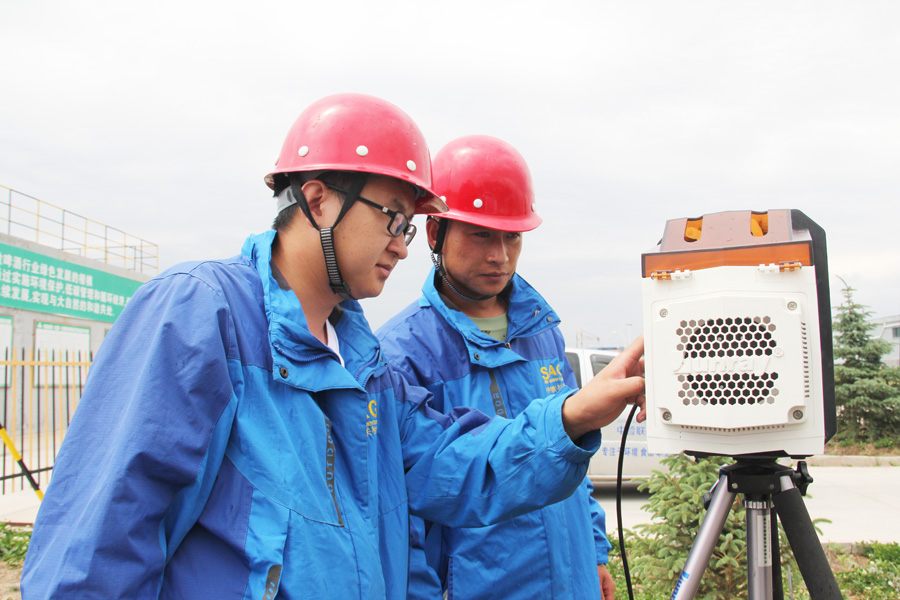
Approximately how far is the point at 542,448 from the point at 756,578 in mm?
539

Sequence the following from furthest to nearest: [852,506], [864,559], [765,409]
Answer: [852,506], [864,559], [765,409]

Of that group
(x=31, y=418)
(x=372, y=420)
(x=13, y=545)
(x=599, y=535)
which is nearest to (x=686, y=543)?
(x=599, y=535)

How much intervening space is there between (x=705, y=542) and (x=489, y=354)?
93cm

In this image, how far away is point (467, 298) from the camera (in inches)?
97.9

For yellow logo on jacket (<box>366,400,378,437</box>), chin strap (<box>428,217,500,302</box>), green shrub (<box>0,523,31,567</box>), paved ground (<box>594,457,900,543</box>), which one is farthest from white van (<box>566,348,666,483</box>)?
yellow logo on jacket (<box>366,400,378,437</box>)

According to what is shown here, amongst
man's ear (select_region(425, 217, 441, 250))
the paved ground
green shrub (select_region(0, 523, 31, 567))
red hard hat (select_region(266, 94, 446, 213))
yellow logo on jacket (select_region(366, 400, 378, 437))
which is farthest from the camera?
the paved ground

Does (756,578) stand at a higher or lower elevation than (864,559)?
higher

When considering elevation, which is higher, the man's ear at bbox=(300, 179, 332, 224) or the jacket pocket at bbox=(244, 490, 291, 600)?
the man's ear at bbox=(300, 179, 332, 224)

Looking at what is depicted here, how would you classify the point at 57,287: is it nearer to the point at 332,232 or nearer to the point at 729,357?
the point at 332,232

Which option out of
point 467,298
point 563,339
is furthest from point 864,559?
point 467,298

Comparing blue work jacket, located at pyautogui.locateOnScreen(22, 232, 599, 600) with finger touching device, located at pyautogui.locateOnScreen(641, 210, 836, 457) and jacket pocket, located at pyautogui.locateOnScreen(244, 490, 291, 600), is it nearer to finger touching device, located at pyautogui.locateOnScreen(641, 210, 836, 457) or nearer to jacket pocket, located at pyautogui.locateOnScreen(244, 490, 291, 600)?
jacket pocket, located at pyautogui.locateOnScreen(244, 490, 291, 600)

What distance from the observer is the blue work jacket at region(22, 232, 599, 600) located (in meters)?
1.04

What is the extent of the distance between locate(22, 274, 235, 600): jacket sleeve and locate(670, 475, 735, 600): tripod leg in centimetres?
104

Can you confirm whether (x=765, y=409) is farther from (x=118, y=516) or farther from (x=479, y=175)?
(x=479, y=175)
